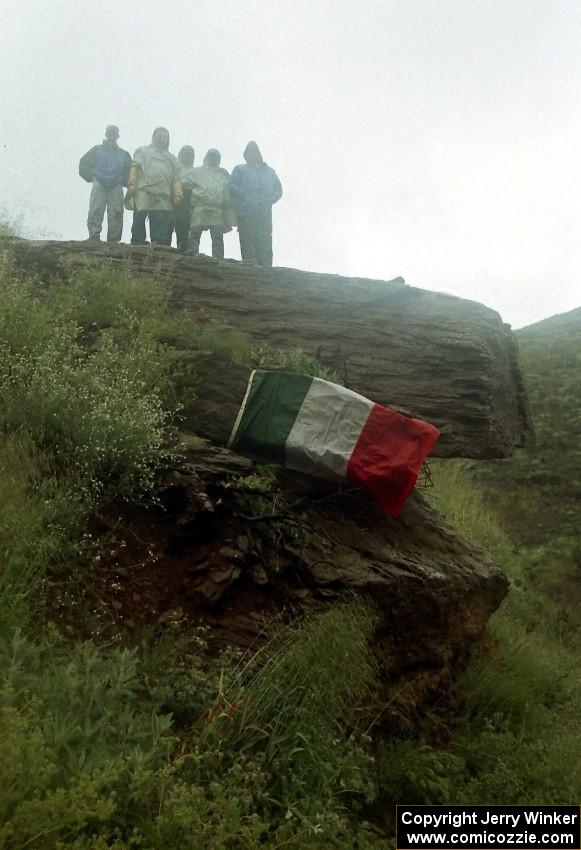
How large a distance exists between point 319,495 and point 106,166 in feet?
20.8

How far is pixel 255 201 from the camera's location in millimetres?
10234

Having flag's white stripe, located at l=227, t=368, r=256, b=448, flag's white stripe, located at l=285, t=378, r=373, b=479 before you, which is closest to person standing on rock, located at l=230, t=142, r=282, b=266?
flag's white stripe, located at l=227, t=368, r=256, b=448

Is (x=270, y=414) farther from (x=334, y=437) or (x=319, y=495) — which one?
(x=319, y=495)

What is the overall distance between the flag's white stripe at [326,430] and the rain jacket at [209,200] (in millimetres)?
5276

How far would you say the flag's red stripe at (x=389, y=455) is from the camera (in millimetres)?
5656

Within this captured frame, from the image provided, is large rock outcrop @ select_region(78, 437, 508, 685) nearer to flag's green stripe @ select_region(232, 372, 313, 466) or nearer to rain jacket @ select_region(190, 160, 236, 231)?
flag's green stripe @ select_region(232, 372, 313, 466)

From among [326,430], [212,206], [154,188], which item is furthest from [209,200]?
[326,430]

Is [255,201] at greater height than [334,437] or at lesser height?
greater

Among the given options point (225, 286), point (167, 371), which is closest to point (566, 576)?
point (225, 286)

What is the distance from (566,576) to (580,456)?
11.0ft

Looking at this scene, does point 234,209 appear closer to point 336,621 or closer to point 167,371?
point 167,371

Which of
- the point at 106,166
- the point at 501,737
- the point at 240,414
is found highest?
the point at 106,166

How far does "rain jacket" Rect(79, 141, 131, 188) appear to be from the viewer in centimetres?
980

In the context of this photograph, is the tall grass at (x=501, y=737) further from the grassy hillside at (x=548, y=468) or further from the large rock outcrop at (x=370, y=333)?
the grassy hillside at (x=548, y=468)
